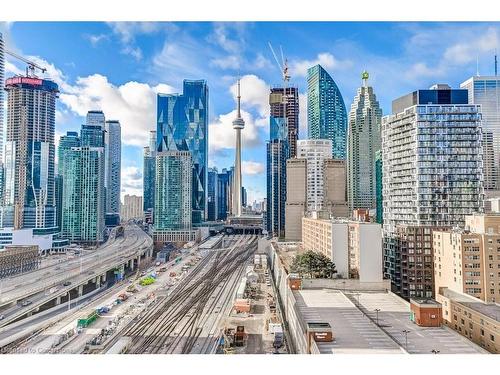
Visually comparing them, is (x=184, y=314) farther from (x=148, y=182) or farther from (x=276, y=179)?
(x=148, y=182)

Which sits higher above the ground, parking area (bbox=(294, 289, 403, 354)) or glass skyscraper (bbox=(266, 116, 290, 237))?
glass skyscraper (bbox=(266, 116, 290, 237))

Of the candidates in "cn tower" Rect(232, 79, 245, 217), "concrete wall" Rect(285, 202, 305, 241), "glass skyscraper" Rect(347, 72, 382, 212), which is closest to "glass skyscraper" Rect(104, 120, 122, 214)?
"cn tower" Rect(232, 79, 245, 217)

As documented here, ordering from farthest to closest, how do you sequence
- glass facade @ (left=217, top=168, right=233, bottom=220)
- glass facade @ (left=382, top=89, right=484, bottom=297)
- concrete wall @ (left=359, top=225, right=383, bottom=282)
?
glass facade @ (left=217, top=168, right=233, bottom=220) → glass facade @ (left=382, top=89, right=484, bottom=297) → concrete wall @ (left=359, top=225, right=383, bottom=282)

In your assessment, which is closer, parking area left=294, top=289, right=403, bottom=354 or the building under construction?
parking area left=294, top=289, right=403, bottom=354

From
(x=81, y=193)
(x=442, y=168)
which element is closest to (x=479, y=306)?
(x=442, y=168)

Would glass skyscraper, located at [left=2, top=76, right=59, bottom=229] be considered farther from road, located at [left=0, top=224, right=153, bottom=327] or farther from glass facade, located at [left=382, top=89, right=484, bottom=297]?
glass facade, located at [left=382, top=89, right=484, bottom=297]

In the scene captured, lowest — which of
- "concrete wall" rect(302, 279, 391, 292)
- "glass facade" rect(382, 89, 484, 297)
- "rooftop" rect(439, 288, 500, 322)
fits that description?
"concrete wall" rect(302, 279, 391, 292)
